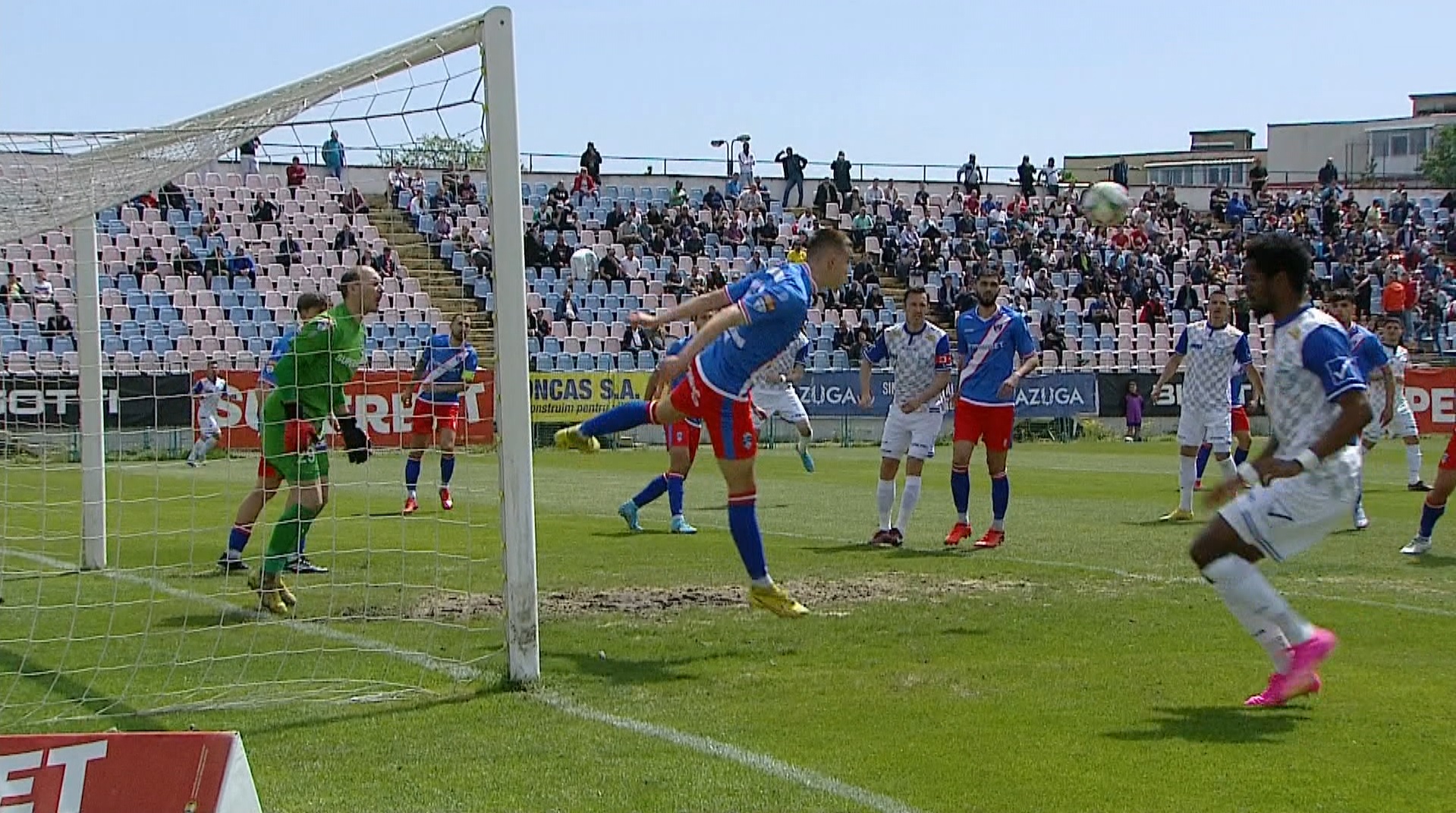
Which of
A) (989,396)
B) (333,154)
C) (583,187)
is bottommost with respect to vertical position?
(989,396)

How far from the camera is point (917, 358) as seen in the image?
553 inches

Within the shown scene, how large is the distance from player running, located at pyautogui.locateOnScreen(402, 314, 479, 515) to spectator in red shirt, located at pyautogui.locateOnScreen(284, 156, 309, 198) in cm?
148

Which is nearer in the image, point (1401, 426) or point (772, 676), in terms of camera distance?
point (772, 676)

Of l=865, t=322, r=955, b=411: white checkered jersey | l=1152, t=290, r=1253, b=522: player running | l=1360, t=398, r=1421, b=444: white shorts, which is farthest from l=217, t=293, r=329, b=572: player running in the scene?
l=1360, t=398, r=1421, b=444: white shorts

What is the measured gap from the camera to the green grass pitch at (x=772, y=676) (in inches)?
223

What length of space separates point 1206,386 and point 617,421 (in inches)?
332

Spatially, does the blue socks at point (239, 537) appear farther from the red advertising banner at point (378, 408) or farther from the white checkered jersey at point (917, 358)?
the white checkered jersey at point (917, 358)

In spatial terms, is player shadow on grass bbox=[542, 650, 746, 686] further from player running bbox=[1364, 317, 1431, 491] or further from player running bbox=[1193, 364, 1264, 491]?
player running bbox=[1364, 317, 1431, 491]

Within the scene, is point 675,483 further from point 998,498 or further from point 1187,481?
point 1187,481

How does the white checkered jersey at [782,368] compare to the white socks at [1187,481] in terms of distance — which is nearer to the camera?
the white socks at [1187,481]

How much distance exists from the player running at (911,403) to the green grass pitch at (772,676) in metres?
0.45

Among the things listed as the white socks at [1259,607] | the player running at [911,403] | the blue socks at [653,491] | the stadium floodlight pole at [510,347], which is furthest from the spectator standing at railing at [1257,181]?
the stadium floodlight pole at [510,347]

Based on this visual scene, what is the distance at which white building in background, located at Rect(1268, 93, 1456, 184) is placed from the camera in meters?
86.0

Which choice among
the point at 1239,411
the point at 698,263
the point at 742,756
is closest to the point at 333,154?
the point at 742,756
